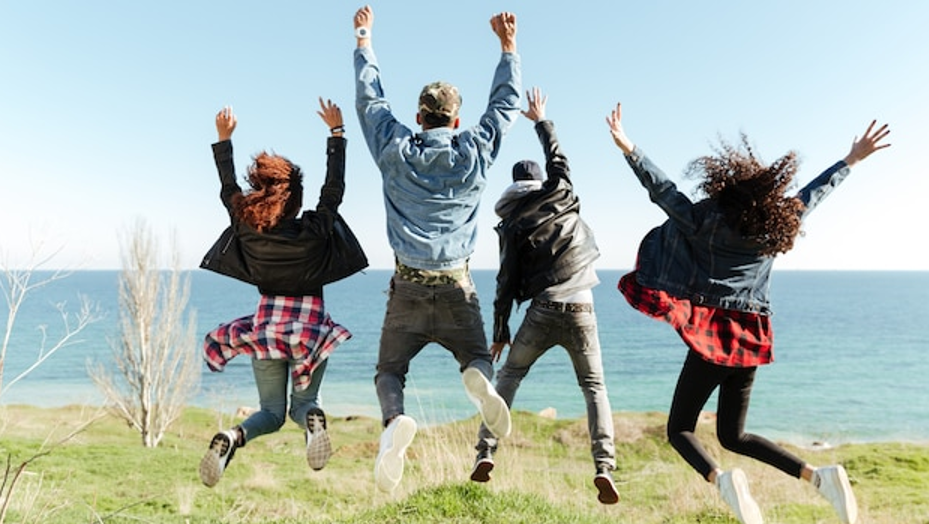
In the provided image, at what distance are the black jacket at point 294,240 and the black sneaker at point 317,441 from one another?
82 cm

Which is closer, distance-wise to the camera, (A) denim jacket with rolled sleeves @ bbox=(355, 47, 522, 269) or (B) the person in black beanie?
(A) denim jacket with rolled sleeves @ bbox=(355, 47, 522, 269)

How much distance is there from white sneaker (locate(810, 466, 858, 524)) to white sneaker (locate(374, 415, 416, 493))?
104 inches

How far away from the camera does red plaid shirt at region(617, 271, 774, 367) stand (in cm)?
462

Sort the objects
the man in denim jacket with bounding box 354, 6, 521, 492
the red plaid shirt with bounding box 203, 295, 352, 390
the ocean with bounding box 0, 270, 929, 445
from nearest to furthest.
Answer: the man in denim jacket with bounding box 354, 6, 521, 492, the red plaid shirt with bounding box 203, 295, 352, 390, the ocean with bounding box 0, 270, 929, 445

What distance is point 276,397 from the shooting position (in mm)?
4875

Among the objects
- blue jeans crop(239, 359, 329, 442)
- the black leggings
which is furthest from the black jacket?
the black leggings

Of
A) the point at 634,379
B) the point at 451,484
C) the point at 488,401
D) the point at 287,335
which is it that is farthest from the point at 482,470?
the point at 634,379

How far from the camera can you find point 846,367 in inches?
2773

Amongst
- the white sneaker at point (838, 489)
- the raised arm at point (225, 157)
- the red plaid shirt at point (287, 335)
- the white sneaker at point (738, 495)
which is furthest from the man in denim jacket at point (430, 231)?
the white sneaker at point (838, 489)

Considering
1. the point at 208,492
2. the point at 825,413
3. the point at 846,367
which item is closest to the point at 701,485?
the point at 208,492

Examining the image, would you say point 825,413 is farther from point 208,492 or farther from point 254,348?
point 254,348

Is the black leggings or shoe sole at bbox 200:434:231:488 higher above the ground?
the black leggings

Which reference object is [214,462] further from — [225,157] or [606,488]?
[606,488]

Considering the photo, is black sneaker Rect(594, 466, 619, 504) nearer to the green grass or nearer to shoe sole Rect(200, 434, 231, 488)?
shoe sole Rect(200, 434, 231, 488)
